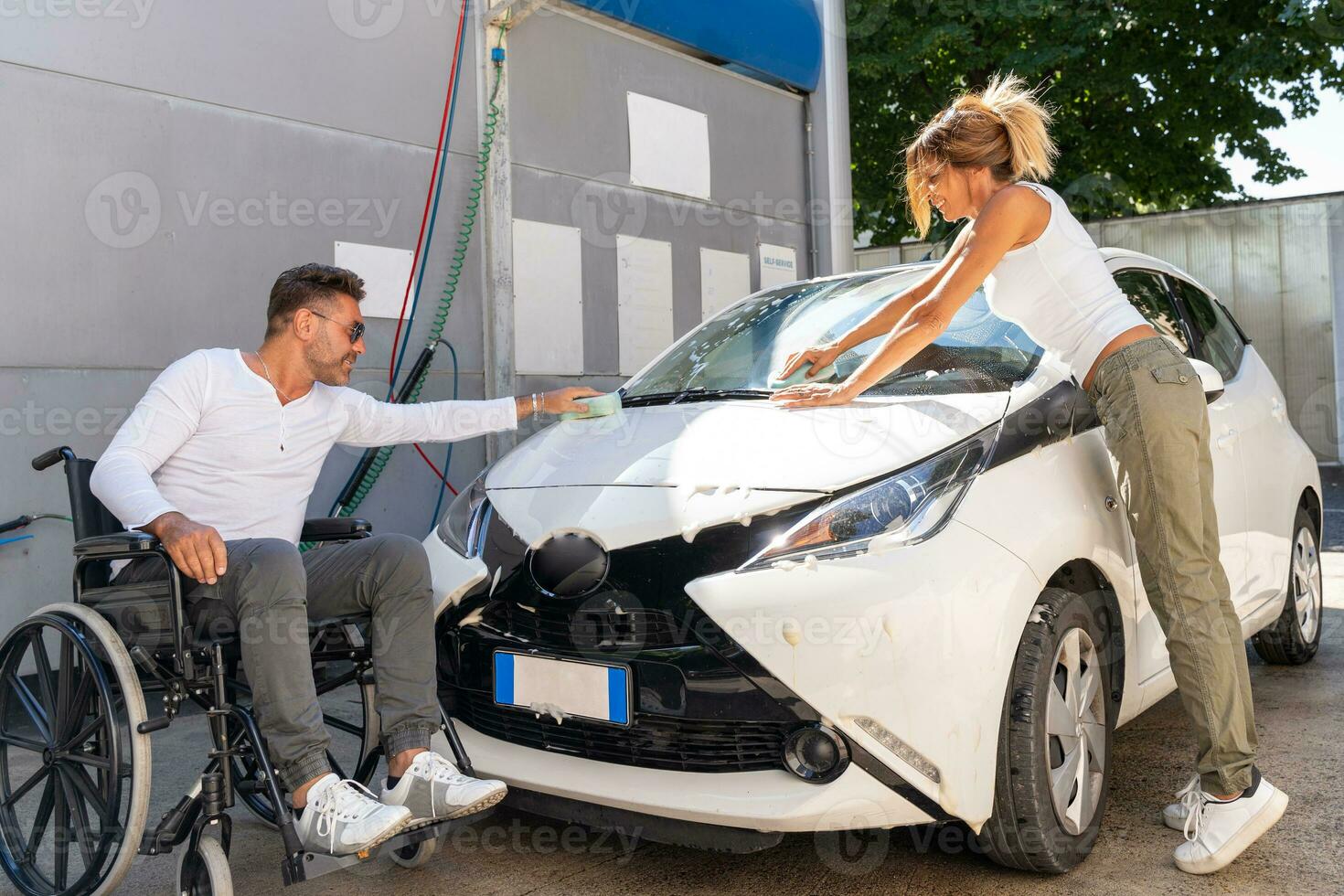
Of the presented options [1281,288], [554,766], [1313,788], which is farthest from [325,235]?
[1281,288]

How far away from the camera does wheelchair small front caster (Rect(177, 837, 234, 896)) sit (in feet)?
7.84

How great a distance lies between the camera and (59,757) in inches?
106

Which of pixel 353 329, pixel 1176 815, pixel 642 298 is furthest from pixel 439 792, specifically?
pixel 642 298

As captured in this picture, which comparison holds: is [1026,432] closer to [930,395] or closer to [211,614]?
[930,395]

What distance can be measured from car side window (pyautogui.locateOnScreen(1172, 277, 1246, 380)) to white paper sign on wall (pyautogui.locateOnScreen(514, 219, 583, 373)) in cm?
332

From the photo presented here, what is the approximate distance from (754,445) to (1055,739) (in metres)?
0.96

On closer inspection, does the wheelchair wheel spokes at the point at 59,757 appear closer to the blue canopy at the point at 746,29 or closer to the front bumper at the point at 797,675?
the front bumper at the point at 797,675

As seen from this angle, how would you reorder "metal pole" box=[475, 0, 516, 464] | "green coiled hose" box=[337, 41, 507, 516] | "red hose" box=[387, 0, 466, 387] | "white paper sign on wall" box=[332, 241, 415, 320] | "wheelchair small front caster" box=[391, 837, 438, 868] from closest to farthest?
1. "wheelchair small front caster" box=[391, 837, 438, 868]
2. "white paper sign on wall" box=[332, 241, 415, 320]
3. "red hose" box=[387, 0, 466, 387]
4. "green coiled hose" box=[337, 41, 507, 516]
5. "metal pole" box=[475, 0, 516, 464]

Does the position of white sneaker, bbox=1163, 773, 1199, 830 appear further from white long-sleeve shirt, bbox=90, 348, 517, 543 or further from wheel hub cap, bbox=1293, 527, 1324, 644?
white long-sleeve shirt, bbox=90, 348, 517, 543

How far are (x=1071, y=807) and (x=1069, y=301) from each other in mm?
1209

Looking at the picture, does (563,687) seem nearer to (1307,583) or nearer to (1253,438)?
(1253,438)

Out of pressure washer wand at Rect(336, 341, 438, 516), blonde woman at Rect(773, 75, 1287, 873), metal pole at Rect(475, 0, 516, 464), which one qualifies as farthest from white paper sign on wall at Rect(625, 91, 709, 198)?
blonde woman at Rect(773, 75, 1287, 873)

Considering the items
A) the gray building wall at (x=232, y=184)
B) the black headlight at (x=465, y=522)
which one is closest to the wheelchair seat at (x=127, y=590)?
the black headlight at (x=465, y=522)

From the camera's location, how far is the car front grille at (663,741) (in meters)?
2.47
